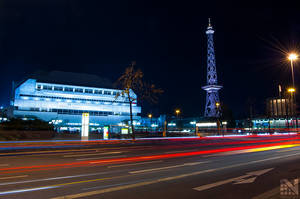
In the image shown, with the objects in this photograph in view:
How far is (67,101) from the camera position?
9044 centimetres

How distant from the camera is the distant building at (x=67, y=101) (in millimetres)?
82750

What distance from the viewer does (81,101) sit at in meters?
93.1

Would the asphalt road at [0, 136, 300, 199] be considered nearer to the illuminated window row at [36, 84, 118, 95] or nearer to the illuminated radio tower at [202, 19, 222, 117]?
the illuminated window row at [36, 84, 118, 95]

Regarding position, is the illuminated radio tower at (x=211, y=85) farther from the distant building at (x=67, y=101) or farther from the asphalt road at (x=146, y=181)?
the asphalt road at (x=146, y=181)

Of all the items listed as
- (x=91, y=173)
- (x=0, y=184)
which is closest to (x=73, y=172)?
(x=91, y=173)

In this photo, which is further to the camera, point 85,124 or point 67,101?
point 67,101

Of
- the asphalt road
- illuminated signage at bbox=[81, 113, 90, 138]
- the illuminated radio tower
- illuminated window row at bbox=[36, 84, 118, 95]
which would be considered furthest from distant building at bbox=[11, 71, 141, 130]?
the asphalt road

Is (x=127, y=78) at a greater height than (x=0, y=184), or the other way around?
(x=127, y=78)

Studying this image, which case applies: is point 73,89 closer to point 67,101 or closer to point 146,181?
point 67,101

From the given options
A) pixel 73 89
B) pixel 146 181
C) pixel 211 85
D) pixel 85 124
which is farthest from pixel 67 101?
pixel 146 181

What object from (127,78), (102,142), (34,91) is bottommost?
(102,142)

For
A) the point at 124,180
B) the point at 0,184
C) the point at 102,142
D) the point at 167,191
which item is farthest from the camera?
the point at 102,142

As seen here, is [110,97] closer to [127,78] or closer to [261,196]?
[127,78]

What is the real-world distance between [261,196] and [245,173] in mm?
3452
